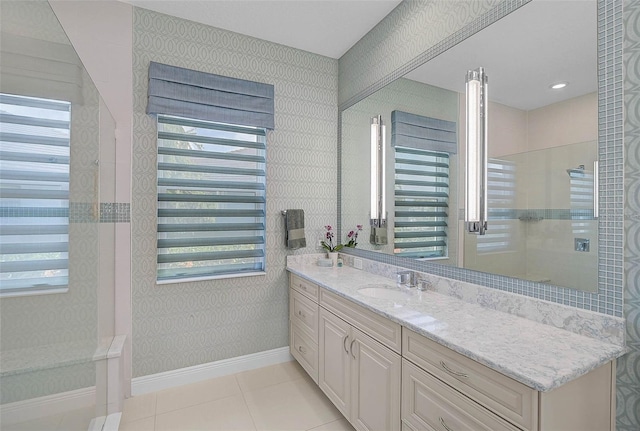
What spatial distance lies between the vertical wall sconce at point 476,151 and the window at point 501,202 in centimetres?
3

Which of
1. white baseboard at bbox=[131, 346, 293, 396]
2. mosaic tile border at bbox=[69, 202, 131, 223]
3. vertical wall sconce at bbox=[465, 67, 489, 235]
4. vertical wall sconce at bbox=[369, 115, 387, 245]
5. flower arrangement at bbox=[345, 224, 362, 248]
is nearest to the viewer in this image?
mosaic tile border at bbox=[69, 202, 131, 223]

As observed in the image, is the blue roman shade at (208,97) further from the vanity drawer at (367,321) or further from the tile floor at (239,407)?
the tile floor at (239,407)

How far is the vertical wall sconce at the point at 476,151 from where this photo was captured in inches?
60.7

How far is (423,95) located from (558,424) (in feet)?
6.02

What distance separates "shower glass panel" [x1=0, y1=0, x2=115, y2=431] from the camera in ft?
3.02

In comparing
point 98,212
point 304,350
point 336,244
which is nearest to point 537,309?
point 304,350

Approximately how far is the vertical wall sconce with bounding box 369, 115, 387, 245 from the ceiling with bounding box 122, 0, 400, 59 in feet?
2.73

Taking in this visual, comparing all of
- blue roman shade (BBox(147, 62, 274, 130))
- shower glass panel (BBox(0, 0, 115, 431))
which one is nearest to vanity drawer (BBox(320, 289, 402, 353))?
shower glass panel (BBox(0, 0, 115, 431))

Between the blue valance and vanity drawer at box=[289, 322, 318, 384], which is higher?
the blue valance

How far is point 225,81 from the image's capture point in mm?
2520

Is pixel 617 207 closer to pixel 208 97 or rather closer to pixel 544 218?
pixel 544 218

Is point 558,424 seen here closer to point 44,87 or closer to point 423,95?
point 423,95

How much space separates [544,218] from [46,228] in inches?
80.7

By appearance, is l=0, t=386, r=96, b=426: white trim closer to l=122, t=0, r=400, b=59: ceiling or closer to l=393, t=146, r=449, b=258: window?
l=393, t=146, r=449, b=258: window
